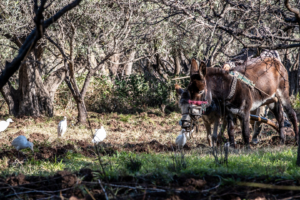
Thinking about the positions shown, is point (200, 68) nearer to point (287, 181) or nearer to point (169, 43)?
point (287, 181)

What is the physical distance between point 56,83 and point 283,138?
32.0 feet

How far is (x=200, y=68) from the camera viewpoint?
22.6 feet

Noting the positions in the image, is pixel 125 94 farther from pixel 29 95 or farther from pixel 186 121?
pixel 186 121

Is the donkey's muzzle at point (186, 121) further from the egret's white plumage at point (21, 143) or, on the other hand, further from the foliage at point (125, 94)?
the foliage at point (125, 94)

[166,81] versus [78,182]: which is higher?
[166,81]

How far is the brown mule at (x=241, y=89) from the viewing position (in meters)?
7.00

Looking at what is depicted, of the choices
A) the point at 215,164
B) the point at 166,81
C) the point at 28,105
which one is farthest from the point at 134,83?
the point at 215,164

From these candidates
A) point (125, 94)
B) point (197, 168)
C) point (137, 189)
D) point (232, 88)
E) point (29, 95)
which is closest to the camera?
point (137, 189)

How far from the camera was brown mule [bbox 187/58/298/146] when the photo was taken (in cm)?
700

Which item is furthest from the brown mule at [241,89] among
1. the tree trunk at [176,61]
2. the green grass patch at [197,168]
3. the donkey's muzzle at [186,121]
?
the tree trunk at [176,61]

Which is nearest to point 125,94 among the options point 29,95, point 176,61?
point 176,61

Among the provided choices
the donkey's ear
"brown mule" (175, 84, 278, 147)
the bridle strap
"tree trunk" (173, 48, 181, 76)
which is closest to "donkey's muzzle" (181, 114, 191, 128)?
"brown mule" (175, 84, 278, 147)

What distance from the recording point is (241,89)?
747 centimetres

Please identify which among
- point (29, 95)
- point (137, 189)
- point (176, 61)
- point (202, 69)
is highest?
point (176, 61)
